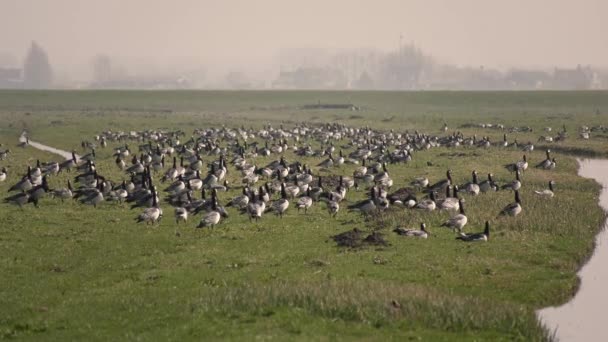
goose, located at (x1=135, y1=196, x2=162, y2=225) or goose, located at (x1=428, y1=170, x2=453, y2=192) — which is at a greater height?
goose, located at (x1=428, y1=170, x2=453, y2=192)

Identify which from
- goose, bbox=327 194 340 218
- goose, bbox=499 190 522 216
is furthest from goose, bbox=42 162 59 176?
goose, bbox=499 190 522 216

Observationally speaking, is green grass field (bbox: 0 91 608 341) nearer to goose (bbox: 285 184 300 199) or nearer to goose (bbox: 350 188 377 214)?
goose (bbox: 350 188 377 214)

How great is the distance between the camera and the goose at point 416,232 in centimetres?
3341

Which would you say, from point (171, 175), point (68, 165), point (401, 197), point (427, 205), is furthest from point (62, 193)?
point (427, 205)

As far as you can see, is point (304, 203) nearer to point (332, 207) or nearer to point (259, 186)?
point (332, 207)

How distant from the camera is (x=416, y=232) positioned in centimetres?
3344

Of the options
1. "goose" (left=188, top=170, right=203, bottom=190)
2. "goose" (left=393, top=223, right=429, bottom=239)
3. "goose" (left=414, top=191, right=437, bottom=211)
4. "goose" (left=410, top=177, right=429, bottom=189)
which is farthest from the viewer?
"goose" (left=410, top=177, right=429, bottom=189)

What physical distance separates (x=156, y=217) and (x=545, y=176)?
3253 centimetres

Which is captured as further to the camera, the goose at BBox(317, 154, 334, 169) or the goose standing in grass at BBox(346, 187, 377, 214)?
the goose at BBox(317, 154, 334, 169)

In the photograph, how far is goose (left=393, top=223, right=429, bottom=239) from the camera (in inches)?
1315

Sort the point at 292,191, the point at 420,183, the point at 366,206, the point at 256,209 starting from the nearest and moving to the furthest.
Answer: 1. the point at 256,209
2. the point at 366,206
3. the point at 292,191
4. the point at 420,183

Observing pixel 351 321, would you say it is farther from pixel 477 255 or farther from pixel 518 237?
pixel 518 237

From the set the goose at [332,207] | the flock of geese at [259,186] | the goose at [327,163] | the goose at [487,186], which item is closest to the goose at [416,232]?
the flock of geese at [259,186]

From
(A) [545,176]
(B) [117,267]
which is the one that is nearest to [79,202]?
(B) [117,267]
